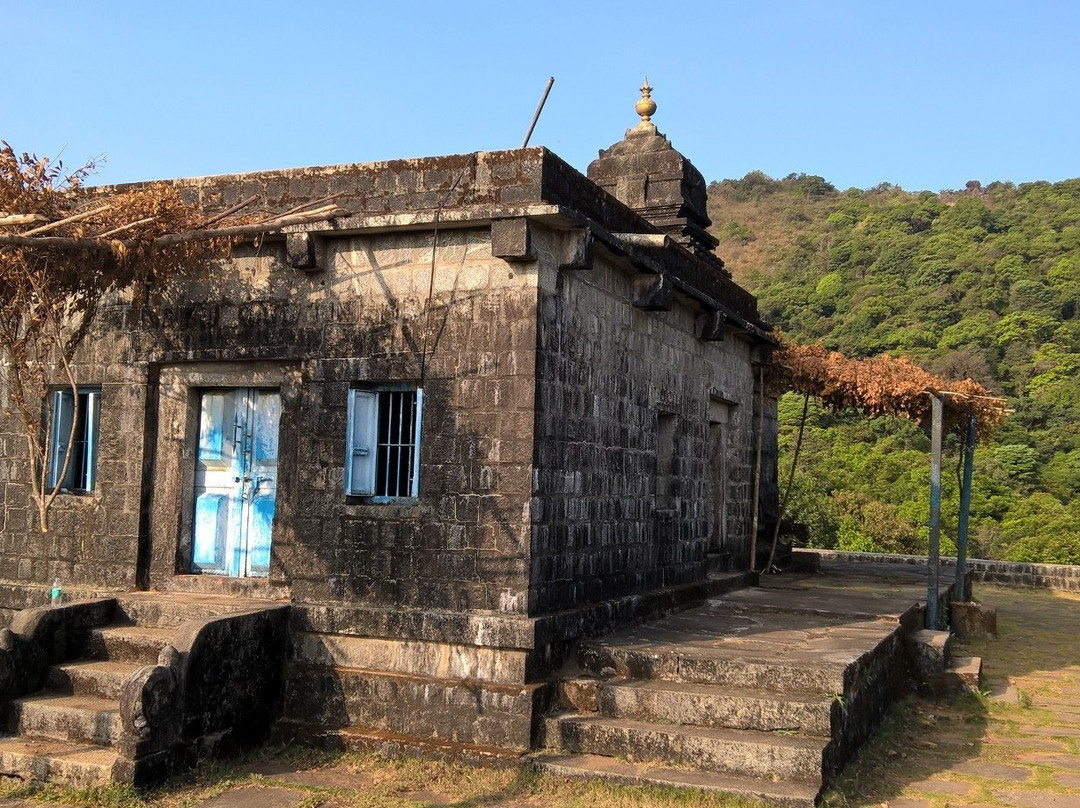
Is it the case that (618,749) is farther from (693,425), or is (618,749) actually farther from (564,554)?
(693,425)

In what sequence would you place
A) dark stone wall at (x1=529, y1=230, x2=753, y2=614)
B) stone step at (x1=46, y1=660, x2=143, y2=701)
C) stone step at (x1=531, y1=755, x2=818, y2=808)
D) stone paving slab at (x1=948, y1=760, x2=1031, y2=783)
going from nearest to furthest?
stone step at (x1=531, y1=755, x2=818, y2=808) < stone paving slab at (x1=948, y1=760, x2=1031, y2=783) < stone step at (x1=46, y1=660, x2=143, y2=701) < dark stone wall at (x1=529, y1=230, x2=753, y2=614)

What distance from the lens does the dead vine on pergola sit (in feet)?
21.0

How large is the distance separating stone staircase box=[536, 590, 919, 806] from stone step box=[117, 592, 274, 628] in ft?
8.25

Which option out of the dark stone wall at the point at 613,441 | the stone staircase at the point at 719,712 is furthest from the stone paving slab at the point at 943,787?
the dark stone wall at the point at 613,441

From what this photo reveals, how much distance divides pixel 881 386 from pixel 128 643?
8.82 meters

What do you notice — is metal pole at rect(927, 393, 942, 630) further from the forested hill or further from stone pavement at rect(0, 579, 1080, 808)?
the forested hill

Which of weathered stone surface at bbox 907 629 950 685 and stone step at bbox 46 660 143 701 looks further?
weathered stone surface at bbox 907 629 950 685

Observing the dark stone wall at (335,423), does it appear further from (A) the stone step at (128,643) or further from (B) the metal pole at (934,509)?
(B) the metal pole at (934,509)

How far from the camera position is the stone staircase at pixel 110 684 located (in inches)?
243

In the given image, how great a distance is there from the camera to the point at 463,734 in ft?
22.3

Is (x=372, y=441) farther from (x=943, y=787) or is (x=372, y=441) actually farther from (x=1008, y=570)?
(x=1008, y=570)

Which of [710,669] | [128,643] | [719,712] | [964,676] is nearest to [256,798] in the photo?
[128,643]

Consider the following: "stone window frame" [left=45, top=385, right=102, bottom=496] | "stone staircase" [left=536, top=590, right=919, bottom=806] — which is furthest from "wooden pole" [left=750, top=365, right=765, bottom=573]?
"stone window frame" [left=45, top=385, right=102, bottom=496]

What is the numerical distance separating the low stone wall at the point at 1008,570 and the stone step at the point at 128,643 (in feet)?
45.3
